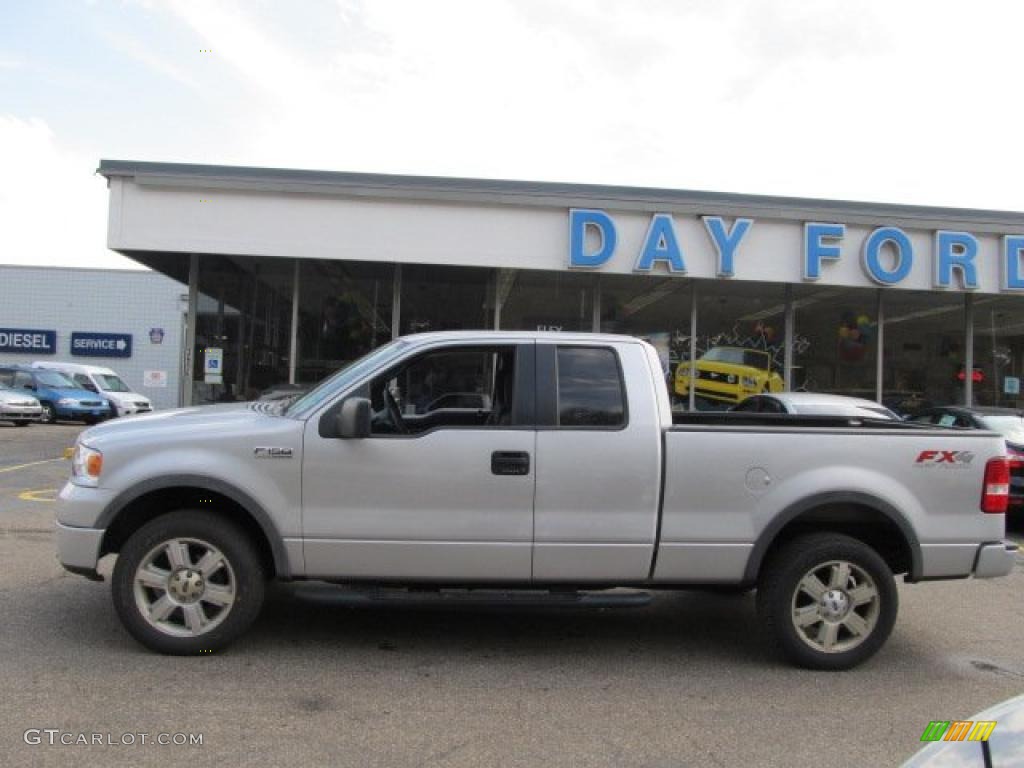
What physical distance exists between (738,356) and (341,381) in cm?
1288

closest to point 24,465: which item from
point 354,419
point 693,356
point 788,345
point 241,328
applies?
point 241,328

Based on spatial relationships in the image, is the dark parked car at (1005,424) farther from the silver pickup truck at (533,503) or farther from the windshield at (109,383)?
the windshield at (109,383)

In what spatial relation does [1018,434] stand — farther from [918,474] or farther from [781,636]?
[781,636]

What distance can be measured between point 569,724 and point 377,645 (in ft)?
5.08

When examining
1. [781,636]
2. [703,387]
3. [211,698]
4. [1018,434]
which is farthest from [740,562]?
[703,387]

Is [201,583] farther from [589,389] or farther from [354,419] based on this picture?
[589,389]

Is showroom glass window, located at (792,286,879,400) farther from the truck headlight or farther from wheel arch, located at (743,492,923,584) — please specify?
the truck headlight

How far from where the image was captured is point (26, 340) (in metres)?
37.0

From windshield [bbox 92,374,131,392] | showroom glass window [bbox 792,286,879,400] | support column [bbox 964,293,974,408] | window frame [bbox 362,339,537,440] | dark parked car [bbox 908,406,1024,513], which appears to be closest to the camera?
window frame [bbox 362,339,537,440]

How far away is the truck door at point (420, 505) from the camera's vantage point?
472 cm

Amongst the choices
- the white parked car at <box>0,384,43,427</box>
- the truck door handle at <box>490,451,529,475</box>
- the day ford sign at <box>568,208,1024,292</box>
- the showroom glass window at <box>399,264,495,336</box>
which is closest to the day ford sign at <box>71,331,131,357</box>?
the white parked car at <box>0,384,43,427</box>

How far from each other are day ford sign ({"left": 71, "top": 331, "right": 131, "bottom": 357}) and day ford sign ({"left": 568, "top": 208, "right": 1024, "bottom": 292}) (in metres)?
28.7

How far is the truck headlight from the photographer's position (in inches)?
187

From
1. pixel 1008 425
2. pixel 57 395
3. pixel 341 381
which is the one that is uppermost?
pixel 57 395
